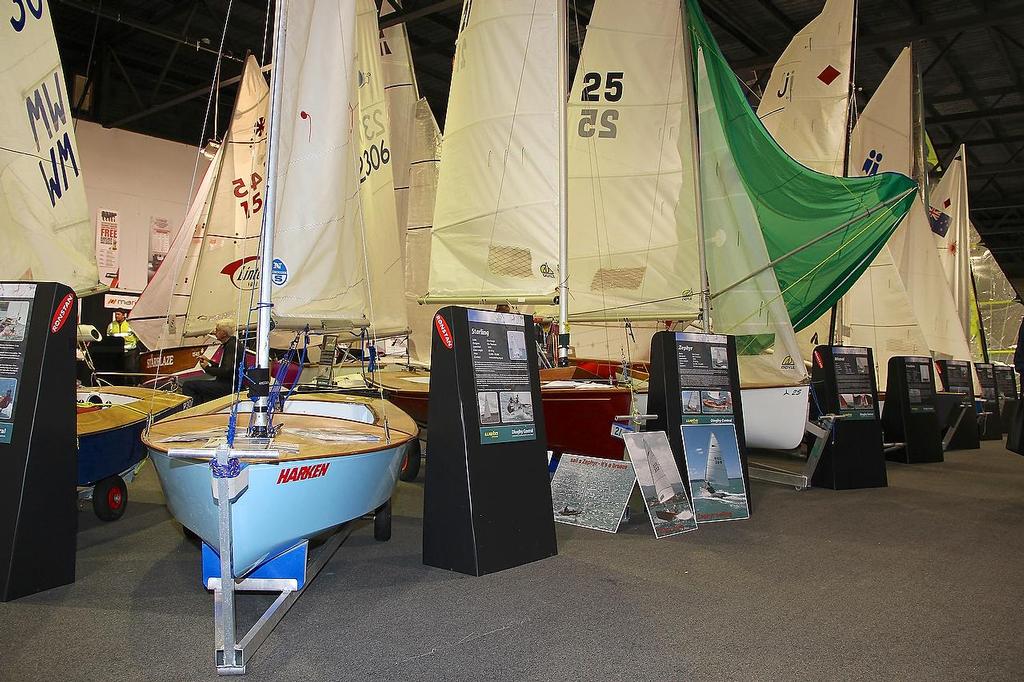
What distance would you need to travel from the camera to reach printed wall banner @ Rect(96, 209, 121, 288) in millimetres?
12258

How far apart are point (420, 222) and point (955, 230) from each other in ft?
28.6

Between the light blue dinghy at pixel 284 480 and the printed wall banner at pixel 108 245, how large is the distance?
1029 cm

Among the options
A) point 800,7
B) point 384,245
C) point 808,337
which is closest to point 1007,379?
point 808,337

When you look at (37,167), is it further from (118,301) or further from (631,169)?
(118,301)

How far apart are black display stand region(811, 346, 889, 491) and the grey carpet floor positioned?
4.40ft

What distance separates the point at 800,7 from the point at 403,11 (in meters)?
5.57

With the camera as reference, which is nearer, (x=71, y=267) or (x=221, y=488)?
(x=221, y=488)

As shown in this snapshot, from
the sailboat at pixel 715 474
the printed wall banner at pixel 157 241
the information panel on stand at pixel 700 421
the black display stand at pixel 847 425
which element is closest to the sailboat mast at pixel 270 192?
the information panel on stand at pixel 700 421

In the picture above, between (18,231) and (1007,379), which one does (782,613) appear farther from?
(1007,379)

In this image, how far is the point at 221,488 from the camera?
7.34ft

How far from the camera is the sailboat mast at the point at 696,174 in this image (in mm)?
5570

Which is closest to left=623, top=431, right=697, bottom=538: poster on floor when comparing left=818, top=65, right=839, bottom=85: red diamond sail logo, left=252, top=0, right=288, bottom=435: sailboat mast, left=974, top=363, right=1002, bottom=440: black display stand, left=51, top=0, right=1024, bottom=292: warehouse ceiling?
left=252, top=0, right=288, bottom=435: sailboat mast

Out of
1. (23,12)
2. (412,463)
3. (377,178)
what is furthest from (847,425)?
(23,12)

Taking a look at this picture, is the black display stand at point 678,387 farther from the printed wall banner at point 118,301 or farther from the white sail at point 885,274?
the printed wall banner at point 118,301
